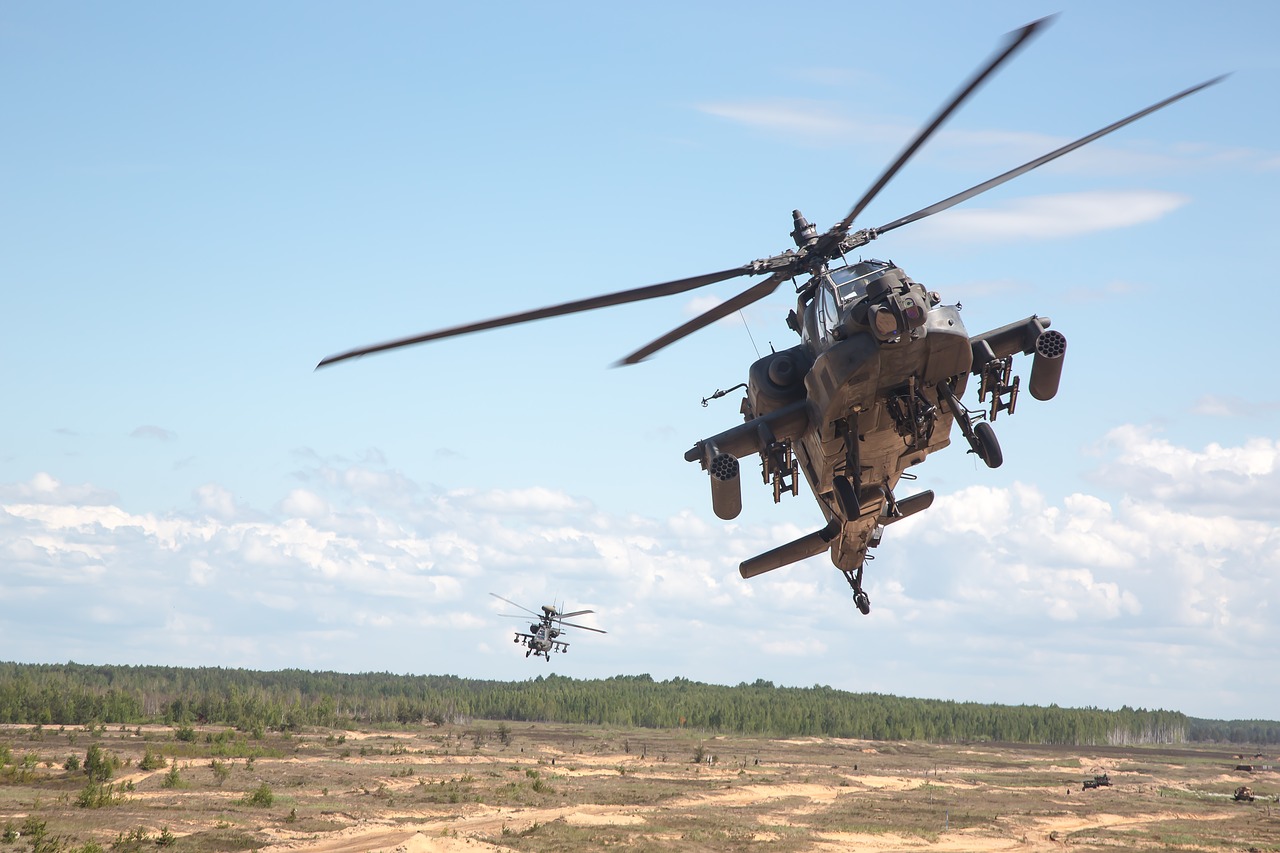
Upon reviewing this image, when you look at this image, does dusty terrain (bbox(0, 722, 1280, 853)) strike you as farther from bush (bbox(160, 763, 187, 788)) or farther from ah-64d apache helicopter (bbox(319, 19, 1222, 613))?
ah-64d apache helicopter (bbox(319, 19, 1222, 613))

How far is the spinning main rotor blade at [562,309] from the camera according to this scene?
13055mm

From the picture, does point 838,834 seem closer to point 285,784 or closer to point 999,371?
point 285,784

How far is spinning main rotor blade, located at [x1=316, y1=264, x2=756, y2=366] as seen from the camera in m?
13.1

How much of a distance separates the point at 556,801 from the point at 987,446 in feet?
123

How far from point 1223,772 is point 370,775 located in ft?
223

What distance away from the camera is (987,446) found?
1498cm

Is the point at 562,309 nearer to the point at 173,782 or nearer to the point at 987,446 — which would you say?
the point at 987,446

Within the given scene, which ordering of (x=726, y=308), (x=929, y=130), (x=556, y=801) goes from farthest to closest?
(x=556, y=801) → (x=726, y=308) → (x=929, y=130)

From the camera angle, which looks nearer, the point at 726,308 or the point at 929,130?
the point at 929,130

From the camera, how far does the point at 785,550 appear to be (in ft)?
62.1

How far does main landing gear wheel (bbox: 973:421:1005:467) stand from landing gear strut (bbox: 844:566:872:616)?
554 cm

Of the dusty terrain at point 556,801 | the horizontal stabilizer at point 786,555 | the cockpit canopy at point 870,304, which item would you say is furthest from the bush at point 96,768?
the cockpit canopy at point 870,304

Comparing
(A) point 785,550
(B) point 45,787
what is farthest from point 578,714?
(A) point 785,550

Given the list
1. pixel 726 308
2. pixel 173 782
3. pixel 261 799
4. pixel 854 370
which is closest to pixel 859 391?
pixel 854 370
